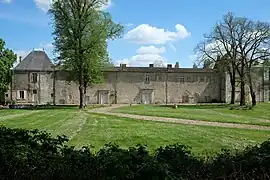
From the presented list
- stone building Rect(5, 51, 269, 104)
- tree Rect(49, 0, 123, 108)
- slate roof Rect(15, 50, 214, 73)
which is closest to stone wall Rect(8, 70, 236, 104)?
stone building Rect(5, 51, 269, 104)

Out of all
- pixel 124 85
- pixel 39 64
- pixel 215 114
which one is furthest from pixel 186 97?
pixel 215 114

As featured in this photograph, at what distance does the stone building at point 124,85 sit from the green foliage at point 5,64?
6471 millimetres

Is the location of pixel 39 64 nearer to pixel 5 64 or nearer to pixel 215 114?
pixel 5 64

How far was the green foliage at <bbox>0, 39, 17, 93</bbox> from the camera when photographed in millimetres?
49103

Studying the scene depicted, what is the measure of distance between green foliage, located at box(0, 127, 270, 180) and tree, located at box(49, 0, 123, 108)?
33916 mm

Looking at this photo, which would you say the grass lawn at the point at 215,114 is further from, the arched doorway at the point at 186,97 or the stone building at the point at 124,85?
the stone building at the point at 124,85

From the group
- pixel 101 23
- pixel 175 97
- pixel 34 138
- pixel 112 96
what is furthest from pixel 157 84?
pixel 34 138

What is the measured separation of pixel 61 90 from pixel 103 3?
889 inches

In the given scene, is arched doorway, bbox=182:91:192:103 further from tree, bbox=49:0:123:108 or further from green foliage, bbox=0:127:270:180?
green foliage, bbox=0:127:270:180

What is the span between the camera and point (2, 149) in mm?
5387

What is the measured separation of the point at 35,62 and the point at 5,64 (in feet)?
30.5

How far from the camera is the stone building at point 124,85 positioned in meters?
58.6

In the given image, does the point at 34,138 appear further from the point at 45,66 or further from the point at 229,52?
the point at 45,66

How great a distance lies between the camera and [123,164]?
4.66m
